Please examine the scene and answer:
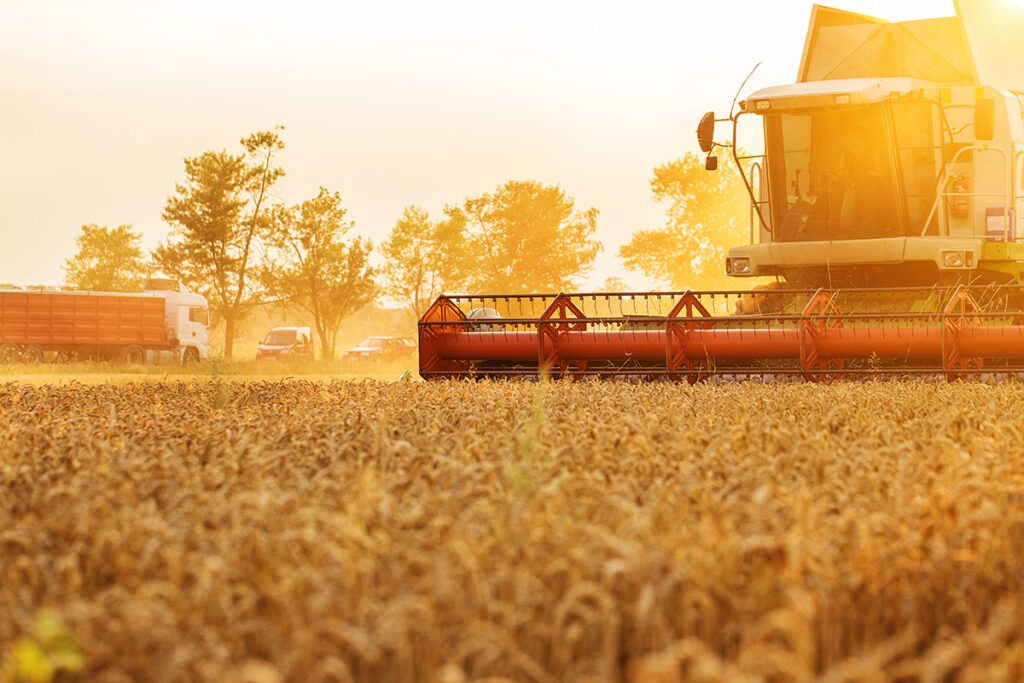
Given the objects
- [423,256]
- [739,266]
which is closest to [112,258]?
[423,256]

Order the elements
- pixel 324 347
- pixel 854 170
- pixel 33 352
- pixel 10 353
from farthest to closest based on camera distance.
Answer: pixel 324 347 < pixel 33 352 < pixel 10 353 < pixel 854 170

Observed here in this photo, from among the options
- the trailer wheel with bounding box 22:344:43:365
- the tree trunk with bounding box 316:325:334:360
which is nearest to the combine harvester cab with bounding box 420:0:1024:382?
the trailer wheel with bounding box 22:344:43:365

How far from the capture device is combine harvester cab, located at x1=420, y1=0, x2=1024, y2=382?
12633 millimetres

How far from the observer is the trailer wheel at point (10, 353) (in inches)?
1486

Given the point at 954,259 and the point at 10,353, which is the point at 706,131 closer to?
the point at 954,259

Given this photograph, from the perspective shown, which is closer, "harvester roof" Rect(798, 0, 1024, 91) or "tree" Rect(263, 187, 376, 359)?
"harvester roof" Rect(798, 0, 1024, 91)

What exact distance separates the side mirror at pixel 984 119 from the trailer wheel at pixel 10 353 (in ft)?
98.8

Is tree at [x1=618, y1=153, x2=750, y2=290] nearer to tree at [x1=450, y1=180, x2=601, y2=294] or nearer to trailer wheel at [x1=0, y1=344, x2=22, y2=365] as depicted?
tree at [x1=450, y1=180, x2=601, y2=294]

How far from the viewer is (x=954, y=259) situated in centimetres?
1427

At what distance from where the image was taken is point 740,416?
23.5 feet

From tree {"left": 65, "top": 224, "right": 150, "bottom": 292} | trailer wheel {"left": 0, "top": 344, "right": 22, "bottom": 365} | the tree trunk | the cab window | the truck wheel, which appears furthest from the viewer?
tree {"left": 65, "top": 224, "right": 150, "bottom": 292}

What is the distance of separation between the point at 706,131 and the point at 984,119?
296cm

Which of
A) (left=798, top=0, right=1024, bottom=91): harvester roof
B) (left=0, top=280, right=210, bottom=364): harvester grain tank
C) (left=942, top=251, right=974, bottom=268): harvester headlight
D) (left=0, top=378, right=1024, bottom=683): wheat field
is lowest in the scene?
(left=0, top=378, right=1024, bottom=683): wheat field

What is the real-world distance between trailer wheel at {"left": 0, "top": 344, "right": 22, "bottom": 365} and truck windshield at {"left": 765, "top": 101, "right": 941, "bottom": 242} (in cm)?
2782
